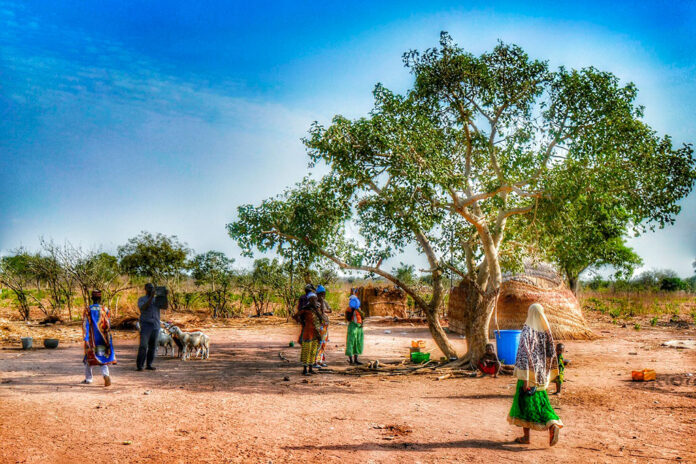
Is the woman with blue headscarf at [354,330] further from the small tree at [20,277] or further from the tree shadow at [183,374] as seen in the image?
the small tree at [20,277]

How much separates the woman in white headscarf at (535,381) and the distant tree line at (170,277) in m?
17.3

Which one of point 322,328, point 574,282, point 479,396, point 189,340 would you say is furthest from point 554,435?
point 574,282

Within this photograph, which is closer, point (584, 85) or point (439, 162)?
point (439, 162)

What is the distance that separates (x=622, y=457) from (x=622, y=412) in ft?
7.16

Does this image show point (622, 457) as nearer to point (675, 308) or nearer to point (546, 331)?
point (546, 331)

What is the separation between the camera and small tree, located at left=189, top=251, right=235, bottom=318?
1002 inches

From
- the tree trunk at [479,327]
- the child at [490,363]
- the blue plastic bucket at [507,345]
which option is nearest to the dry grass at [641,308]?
the blue plastic bucket at [507,345]

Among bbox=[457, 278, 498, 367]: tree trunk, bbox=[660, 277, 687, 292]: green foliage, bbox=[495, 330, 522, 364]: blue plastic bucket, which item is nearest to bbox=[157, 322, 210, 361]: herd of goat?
bbox=[457, 278, 498, 367]: tree trunk

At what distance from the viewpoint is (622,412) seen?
7477 millimetres

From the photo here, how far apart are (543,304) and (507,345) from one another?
6050 millimetres

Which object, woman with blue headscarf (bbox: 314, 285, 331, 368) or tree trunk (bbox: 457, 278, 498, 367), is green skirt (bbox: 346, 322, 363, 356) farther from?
tree trunk (bbox: 457, 278, 498, 367)

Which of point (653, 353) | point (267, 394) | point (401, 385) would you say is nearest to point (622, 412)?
point (401, 385)

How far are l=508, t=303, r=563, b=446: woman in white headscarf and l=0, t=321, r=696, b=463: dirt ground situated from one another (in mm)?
266

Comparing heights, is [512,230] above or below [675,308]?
above
